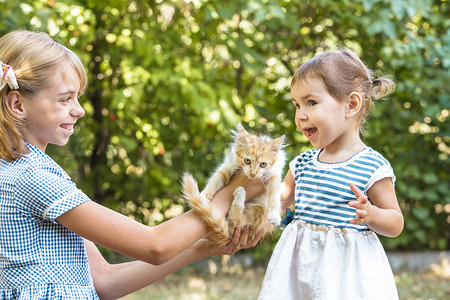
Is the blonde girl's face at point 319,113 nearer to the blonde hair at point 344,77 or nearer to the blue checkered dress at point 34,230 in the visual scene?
the blonde hair at point 344,77

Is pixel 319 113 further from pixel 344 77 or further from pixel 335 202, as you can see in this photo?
pixel 335 202

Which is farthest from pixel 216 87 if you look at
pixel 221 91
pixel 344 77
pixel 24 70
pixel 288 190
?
pixel 24 70

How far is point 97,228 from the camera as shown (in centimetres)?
148

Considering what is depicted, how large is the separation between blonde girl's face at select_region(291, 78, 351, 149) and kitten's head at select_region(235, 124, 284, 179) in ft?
0.41

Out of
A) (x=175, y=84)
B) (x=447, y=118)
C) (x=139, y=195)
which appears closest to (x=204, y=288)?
(x=139, y=195)

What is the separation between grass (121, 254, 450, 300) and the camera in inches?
166

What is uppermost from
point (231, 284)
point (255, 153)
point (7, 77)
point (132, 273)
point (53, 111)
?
point (7, 77)

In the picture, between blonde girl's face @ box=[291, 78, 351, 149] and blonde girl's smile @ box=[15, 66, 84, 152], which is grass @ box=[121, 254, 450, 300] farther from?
blonde girl's smile @ box=[15, 66, 84, 152]

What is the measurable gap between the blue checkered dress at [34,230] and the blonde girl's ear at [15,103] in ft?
0.39

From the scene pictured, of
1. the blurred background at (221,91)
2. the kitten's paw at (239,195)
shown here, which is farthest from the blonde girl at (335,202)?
the blurred background at (221,91)

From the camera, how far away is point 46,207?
1.46m

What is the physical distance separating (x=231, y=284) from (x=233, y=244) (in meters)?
3.06

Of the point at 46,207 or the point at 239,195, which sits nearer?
the point at 46,207

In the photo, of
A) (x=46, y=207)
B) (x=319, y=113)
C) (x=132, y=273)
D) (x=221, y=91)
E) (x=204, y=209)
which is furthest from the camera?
(x=221, y=91)
